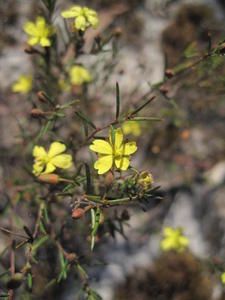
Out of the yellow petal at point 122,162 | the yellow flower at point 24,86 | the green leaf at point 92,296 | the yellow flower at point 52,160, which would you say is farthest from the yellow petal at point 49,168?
the yellow flower at point 24,86

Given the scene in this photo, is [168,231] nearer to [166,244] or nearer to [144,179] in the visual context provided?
[166,244]

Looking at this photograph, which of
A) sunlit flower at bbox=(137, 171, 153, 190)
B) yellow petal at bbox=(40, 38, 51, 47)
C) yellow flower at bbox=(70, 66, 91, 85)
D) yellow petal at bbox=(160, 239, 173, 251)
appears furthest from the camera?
yellow petal at bbox=(160, 239, 173, 251)

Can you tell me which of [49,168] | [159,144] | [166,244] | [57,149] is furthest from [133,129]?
[49,168]

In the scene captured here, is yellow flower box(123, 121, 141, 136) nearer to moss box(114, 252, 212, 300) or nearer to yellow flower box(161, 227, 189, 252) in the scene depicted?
yellow flower box(161, 227, 189, 252)

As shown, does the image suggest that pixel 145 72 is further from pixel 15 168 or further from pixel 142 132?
pixel 15 168

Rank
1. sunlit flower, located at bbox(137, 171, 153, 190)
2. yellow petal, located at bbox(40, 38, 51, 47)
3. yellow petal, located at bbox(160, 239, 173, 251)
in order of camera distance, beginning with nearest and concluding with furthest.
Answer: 1. sunlit flower, located at bbox(137, 171, 153, 190)
2. yellow petal, located at bbox(40, 38, 51, 47)
3. yellow petal, located at bbox(160, 239, 173, 251)

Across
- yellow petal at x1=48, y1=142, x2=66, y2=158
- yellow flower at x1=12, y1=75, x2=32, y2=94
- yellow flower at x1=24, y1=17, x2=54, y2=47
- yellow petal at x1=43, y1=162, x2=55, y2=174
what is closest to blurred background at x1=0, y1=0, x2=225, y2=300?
yellow flower at x1=12, y1=75, x2=32, y2=94

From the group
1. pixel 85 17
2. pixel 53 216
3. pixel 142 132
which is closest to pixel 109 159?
pixel 85 17
